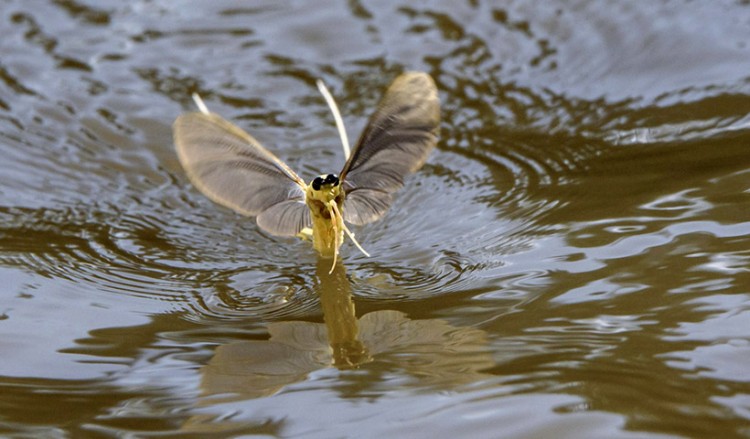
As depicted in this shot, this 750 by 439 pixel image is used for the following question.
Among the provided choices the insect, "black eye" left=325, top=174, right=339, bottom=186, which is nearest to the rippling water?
the insect

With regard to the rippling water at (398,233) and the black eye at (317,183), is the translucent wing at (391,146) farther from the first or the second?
the rippling water at (398,233)

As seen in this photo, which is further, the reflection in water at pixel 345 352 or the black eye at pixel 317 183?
the black eye at pixel 317 183

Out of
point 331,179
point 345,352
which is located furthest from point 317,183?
point 345,352

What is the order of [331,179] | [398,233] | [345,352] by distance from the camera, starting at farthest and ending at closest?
1. [398,233]
2. [331,179]
3. [345,352]

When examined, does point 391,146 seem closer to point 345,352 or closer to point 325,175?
point 325,175

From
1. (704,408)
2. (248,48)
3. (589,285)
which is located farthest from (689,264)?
(248,48)

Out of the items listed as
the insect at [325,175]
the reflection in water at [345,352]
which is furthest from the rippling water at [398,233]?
the insect at [325,175]

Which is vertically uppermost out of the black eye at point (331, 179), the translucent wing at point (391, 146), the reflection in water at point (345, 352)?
the translucent wing at point (391, 146)

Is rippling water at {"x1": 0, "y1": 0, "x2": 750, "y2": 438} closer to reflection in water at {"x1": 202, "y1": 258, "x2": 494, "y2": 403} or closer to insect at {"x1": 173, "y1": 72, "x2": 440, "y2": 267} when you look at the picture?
reflection in water at {"x1": 202, "y1": 258, "x2": 494, "y2": 403}
